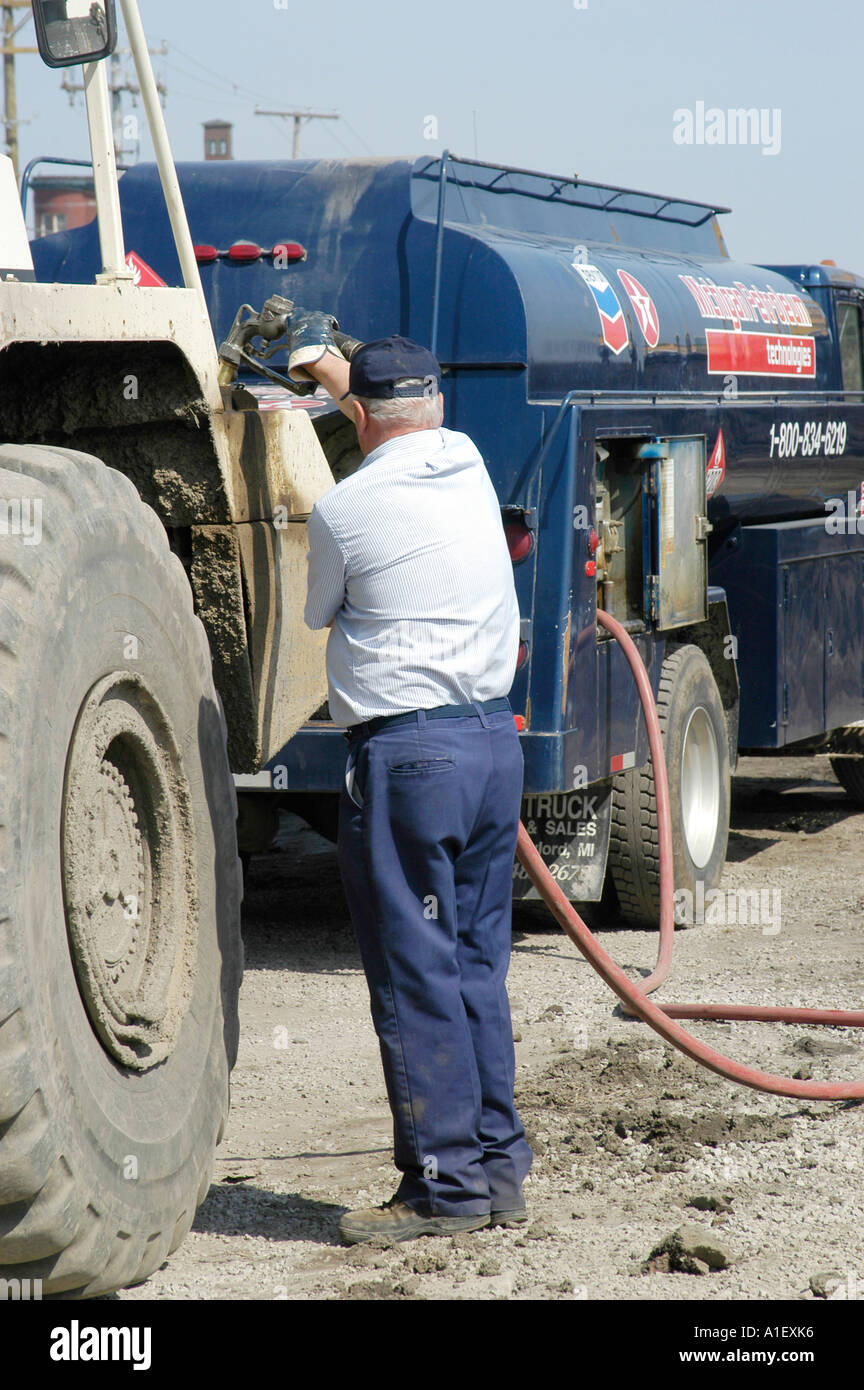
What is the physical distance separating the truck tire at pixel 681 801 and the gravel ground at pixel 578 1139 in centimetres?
24

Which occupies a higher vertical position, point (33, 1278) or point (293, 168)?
point (293, 168)

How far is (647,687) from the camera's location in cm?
638

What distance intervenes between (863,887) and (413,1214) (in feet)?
15.9

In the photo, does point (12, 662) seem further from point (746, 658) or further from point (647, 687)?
point (746, 658)

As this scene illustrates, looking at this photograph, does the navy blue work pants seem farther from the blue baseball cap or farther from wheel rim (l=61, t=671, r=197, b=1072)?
the blue baseball cap

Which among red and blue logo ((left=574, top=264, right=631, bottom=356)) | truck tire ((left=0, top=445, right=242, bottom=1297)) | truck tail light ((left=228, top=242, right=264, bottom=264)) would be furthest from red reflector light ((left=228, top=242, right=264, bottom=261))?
truck tire ((left=0, top=445, right=242, bottom=1297))

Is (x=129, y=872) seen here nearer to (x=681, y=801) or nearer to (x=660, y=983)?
(x=660, y=983)

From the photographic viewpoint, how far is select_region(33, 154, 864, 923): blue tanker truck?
20.5 ft

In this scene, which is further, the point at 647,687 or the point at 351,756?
the point at 647,687

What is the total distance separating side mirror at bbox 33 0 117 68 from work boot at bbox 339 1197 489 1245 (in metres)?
2.72

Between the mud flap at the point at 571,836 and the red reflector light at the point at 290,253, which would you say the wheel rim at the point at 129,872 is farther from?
the red reflector light at the point at 290,253

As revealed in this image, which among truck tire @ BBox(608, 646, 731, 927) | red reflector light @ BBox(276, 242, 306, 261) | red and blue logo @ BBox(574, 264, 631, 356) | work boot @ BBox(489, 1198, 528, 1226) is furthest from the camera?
truck tire @ BBox(608, 646, 731, 927)
